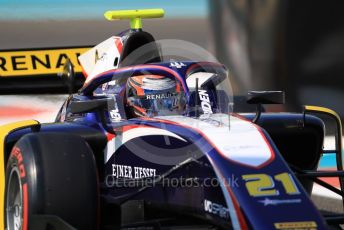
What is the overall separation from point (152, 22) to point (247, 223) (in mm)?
6269

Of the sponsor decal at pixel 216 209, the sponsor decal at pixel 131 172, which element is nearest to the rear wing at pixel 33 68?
the sponsor decal at pixel 131 172

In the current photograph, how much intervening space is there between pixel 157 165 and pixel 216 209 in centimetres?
50

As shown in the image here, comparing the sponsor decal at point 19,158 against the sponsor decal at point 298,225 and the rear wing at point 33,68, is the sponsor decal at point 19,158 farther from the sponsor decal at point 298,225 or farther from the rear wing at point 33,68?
the rear wing at point 33,68

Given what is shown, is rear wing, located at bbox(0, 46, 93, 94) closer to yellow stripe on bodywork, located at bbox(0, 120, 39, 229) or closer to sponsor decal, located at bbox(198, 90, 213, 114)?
yellow stripe on bodywork, located at bbox(0, 120, 39, 229)

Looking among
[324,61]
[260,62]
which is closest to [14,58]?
[260,62]

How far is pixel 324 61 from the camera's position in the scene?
344 inches

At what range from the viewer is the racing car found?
3676 millimetres

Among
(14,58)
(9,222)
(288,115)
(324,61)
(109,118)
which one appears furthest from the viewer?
(14,58)

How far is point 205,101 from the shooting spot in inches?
181

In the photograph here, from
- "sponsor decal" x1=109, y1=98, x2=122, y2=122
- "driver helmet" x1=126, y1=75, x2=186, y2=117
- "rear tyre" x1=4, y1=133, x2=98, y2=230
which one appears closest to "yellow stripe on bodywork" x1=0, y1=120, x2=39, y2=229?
"rear tyre" x1=4, y1=133, x2=98, y2=230

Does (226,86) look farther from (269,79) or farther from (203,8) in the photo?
(203,8)

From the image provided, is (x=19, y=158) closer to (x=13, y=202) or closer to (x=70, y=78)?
(x=13, y=202)

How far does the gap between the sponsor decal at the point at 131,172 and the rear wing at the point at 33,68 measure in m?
5.11

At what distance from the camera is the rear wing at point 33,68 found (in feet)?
30.7
